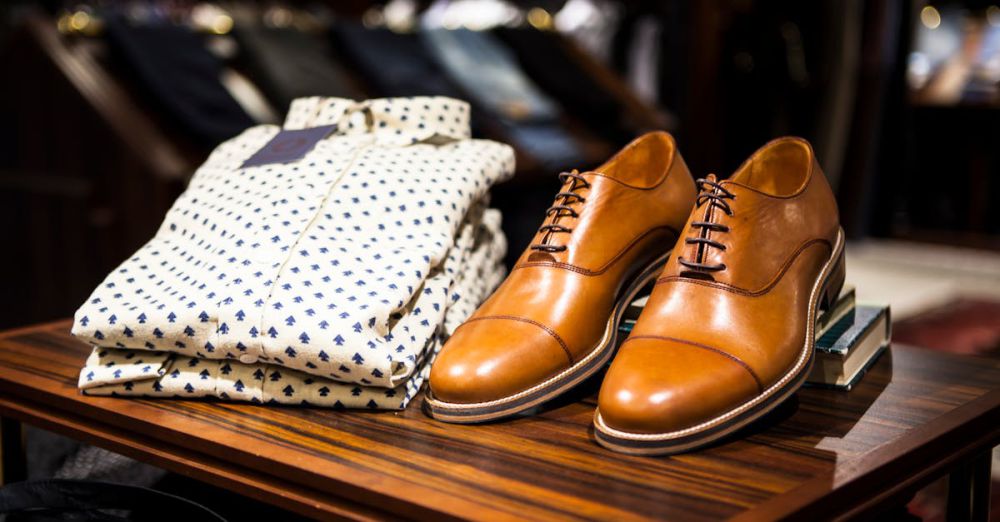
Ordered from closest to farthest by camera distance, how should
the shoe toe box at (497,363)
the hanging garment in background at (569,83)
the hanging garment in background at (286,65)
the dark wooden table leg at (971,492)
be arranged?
the shoe toe box at (497,363) → the dark wooden table leg at (971,492) → the hanging garment in background at (286,65) → the hanging garment in background at (569,83)

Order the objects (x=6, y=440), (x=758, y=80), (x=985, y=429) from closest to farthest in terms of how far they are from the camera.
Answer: (x=985, y=429)
(x=6, y=440)
(x=758, y=80)

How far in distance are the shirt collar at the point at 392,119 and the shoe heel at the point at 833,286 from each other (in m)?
0.43

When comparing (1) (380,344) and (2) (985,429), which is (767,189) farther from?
(1) (380,344)

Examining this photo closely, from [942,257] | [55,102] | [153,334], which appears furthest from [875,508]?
[942,257]

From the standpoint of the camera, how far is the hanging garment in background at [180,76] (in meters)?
2.18

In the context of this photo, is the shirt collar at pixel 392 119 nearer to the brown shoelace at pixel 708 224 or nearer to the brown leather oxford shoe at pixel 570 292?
the brown leather oxford shoe at pixel 570 292

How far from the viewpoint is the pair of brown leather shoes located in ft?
2.39

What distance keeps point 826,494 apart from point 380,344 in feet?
1.20

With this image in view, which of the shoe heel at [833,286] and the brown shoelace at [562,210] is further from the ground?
the brown shoelace at [562,210]

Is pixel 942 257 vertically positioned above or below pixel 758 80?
below

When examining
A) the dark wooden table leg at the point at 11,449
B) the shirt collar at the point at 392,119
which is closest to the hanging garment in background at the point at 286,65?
the shirt collar at the point at 392,119

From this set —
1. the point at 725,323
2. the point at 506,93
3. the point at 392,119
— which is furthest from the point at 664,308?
the point at 506,93

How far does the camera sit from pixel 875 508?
0.71m

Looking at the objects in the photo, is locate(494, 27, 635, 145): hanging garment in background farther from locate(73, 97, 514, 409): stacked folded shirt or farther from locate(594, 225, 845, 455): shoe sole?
locate(594, 225, 845, 455): shoe sole
